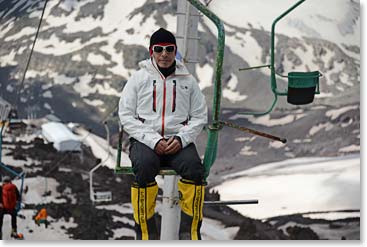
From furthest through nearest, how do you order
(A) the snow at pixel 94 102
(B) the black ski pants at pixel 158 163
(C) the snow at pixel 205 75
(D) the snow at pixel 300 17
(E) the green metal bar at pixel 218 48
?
(A) the snow at pixel 94 102, (C) the snow at pixel 205 75, (D) the snow at pixel 300 17, (B) the black ski pants at pixel 158 163, (E) the green metal bar at pixel 218 48

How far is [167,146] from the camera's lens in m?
2.13

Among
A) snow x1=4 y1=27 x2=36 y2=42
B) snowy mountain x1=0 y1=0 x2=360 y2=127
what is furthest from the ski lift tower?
snow x1=4 y1=27 x2=36 y2=42

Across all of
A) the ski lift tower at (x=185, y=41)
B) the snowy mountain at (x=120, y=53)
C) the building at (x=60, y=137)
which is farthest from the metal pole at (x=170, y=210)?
the building at (x=60, y=137)

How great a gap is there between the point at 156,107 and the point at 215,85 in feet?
0.71

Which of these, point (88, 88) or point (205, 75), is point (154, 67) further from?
point (88, 88)

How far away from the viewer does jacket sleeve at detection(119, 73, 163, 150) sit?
213 centimetres

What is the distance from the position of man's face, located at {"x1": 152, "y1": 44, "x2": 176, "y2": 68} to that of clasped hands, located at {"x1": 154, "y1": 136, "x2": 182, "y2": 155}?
217 millimetres

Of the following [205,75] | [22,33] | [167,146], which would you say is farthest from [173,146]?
[22,33]

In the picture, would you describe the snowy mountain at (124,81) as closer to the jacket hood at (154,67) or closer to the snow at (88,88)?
the snow at (88,88)

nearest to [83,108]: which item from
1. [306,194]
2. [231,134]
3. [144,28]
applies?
[144,28]

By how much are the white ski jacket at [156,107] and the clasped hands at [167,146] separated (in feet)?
0.06

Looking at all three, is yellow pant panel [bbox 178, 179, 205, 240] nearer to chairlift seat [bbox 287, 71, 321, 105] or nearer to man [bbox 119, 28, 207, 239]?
man [bbox 119, 28, 207, 239]

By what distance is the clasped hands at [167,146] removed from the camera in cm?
213

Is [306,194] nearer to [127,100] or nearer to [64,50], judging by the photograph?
[64,50]
